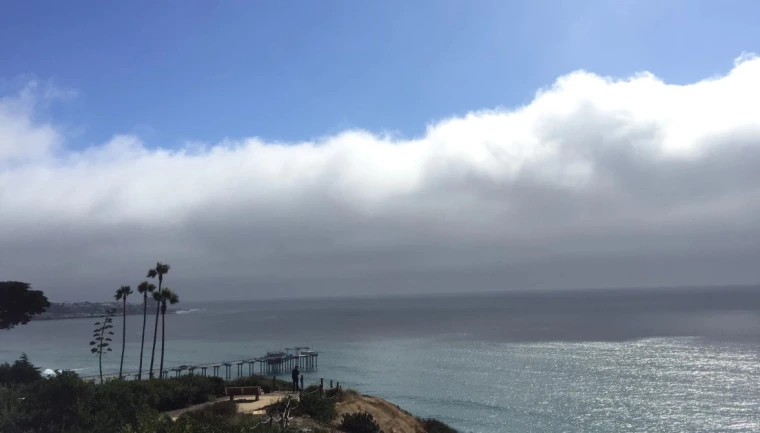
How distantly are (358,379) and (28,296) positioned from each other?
3758 cm

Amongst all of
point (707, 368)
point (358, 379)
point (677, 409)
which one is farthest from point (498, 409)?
point (707, 368)

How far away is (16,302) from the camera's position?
35.7 meters

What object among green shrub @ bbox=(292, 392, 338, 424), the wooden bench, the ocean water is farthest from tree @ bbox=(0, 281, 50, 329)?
the ocean water

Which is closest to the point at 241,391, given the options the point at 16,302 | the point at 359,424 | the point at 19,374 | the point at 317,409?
the point at 317,409

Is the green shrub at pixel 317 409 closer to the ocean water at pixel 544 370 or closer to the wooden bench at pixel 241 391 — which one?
the wooden bench at pixel 241 391

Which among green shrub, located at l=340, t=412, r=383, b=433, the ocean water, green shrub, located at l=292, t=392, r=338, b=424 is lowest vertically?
the ocean water

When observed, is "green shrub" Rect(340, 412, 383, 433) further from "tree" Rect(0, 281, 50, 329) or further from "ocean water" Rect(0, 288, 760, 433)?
"tree" Rect(0, 281, 50, 329)

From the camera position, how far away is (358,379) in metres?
64.9

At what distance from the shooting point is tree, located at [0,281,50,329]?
116 feet

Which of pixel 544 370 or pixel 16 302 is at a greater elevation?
pixel 16 302

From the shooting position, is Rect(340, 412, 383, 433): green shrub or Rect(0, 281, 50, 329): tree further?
Rect(0, 281, 50, 329): tree

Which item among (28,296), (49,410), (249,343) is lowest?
(249,343)

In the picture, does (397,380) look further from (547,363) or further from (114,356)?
(114,356)

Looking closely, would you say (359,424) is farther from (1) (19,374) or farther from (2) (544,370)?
(2) (544,370)
